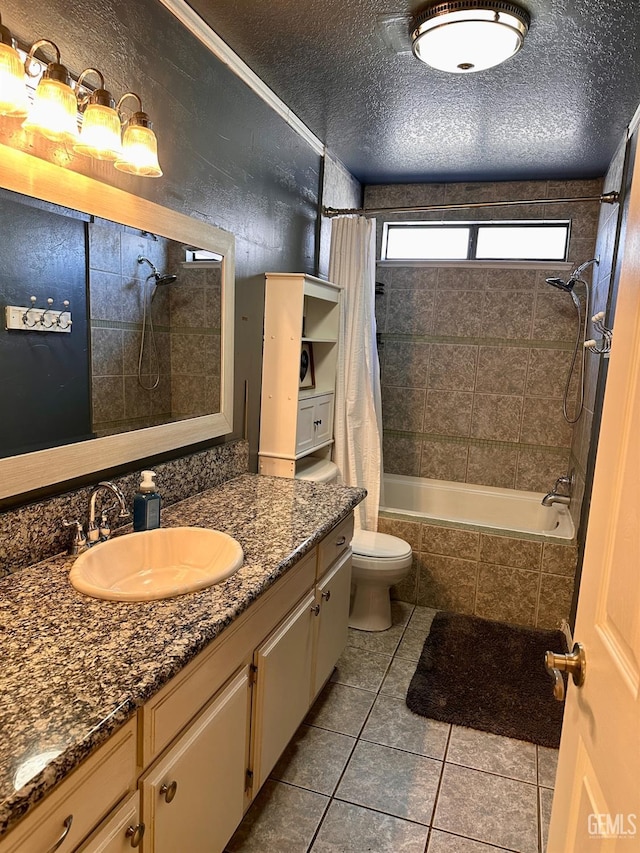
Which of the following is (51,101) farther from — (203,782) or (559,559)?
(559,559)

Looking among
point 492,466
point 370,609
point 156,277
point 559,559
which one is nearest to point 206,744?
point 156,277

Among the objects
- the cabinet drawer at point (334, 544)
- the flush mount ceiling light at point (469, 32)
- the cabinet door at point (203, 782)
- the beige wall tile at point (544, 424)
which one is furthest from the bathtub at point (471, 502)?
the flush mount ceiling light at point (469, 32)

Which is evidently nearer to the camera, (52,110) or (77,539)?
(52,110)

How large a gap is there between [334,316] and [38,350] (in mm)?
1880

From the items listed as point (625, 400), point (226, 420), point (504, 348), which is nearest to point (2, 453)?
point (226, 420)

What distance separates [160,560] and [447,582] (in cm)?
191

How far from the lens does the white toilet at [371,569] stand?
274 cm

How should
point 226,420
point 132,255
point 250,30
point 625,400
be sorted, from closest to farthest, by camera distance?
point 625,400, point 132,255, point 250,30, point 226,420

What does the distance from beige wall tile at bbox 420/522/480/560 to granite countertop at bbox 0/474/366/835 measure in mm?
1523

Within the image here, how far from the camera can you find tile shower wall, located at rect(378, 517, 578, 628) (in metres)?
2.90

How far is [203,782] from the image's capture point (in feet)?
4.18

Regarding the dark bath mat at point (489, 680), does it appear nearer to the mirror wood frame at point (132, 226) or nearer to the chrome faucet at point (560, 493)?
the chrome faucet at point (560, 493)

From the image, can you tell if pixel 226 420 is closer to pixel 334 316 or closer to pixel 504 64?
pixel 334 316

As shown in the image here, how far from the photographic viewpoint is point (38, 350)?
1424mm
